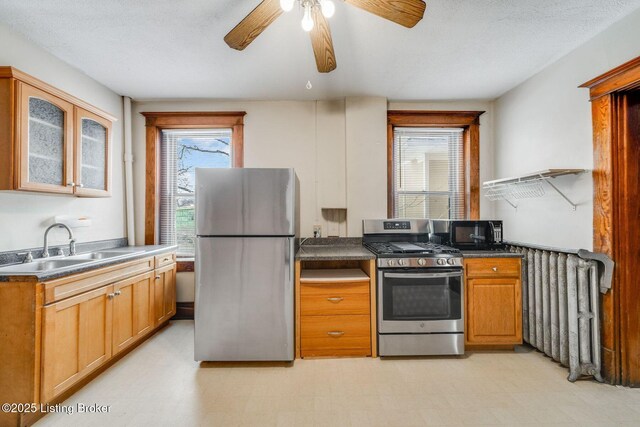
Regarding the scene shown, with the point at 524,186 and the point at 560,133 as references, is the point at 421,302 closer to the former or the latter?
the point at 524,186

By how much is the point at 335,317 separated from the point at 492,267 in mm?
1402

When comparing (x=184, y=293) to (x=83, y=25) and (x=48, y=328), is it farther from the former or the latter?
(x=83, y=25)

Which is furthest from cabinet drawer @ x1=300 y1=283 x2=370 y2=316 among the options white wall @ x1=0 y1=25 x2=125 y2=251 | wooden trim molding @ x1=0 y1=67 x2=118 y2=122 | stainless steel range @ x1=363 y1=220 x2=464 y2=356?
wooden trim molding @ x1=0 y1=67 x2=118 y2=122

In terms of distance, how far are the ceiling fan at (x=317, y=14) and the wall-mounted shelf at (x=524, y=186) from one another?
5.24ft

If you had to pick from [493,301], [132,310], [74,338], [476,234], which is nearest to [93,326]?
[74,338]

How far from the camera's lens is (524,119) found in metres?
2.87

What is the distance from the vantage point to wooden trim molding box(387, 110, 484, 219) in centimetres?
334

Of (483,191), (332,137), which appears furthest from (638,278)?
(332,137)

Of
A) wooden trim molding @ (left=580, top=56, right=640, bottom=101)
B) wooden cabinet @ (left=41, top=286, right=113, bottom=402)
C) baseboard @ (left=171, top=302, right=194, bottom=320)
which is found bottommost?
baseboard @ (left=171, top=302, right=194, bottom=320)

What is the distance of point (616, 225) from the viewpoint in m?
1.98

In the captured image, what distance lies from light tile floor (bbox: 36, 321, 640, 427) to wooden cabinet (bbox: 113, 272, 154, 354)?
0.72 feet

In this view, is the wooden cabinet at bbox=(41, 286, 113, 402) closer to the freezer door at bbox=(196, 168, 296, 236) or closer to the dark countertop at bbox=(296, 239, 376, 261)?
the freezer door at bbox=(196, 168, 296, 236)

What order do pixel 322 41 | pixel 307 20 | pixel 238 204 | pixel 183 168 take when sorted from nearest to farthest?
pixel 307 20 < pixel 322 41 < pixel 238 204 < pixel 183 168

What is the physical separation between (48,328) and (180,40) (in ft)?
6.77
